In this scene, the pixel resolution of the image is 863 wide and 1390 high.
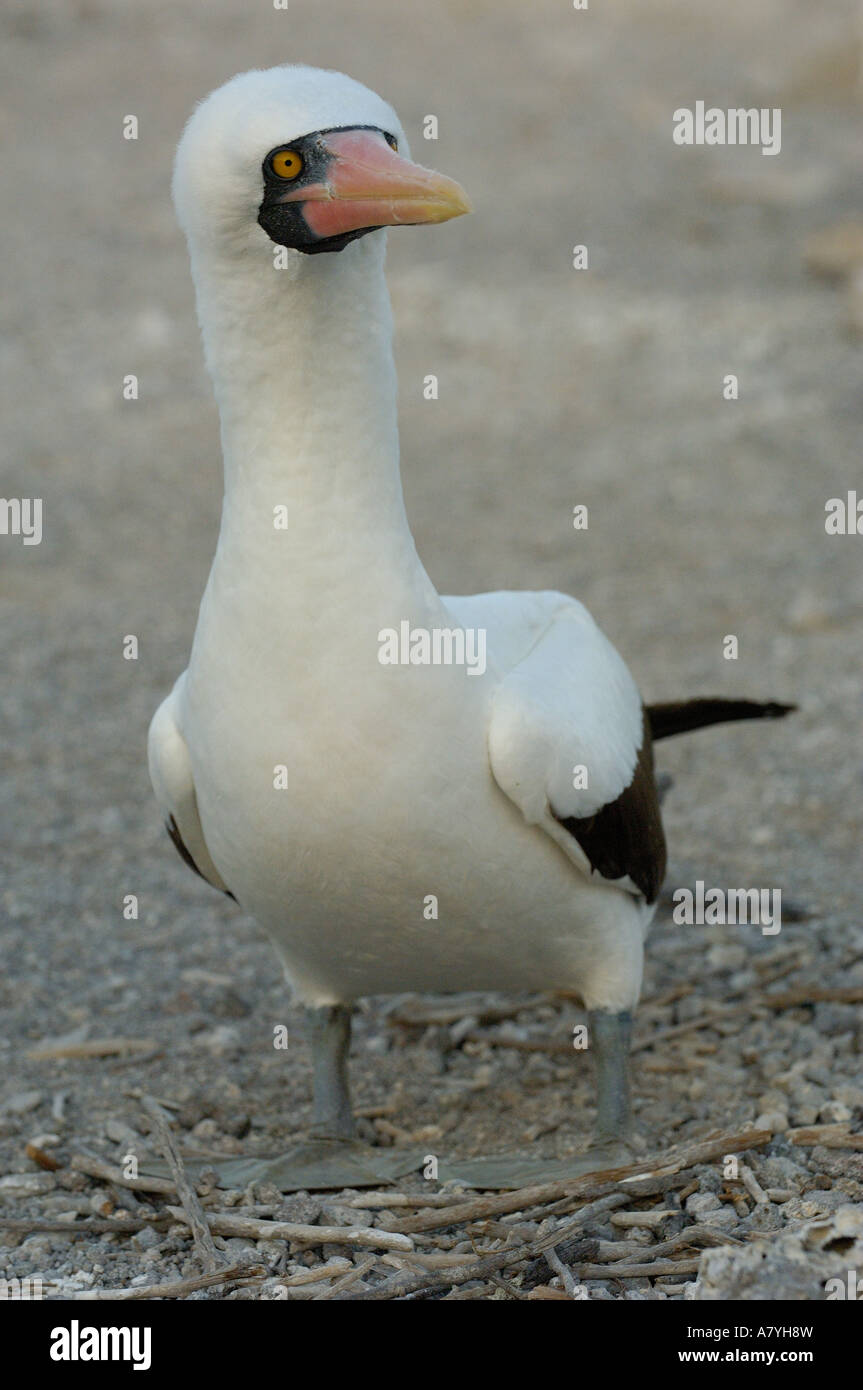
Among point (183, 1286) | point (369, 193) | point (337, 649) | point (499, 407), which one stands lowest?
point (183, 1286)

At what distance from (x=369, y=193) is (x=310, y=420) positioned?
599 millimetres

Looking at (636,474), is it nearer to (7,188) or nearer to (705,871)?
(705,871)

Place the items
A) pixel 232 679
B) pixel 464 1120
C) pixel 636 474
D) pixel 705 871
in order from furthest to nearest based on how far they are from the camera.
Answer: pixel 636 474
pixel 705 871
pixel 464 1120
pixel 232 679

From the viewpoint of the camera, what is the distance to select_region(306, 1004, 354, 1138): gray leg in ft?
17.4

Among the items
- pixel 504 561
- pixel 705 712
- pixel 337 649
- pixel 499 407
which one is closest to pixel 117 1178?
pixel 337 649

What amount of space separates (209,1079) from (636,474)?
8.03 meters

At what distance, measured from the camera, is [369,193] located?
3.87 metres

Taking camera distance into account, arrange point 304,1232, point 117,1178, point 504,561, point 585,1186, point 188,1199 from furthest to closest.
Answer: point 504,561 < point 117,1178 < point 188,1199 < point 585,1186 < point 304,1232

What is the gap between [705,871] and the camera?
7.61 meters

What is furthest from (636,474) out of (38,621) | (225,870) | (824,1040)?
(225,870)

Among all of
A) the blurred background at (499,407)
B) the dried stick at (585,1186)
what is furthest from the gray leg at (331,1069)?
the dried stick at (585,1186)

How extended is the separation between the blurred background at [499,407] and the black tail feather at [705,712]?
1.21 m

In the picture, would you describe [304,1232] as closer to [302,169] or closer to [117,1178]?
[117,1178]

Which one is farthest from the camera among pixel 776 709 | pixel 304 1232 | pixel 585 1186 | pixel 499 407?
pixel 499 407
